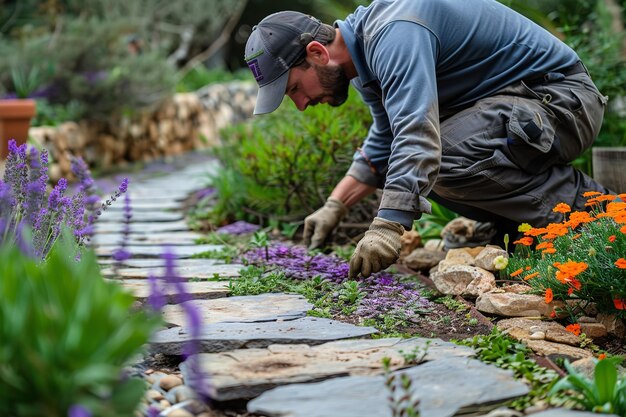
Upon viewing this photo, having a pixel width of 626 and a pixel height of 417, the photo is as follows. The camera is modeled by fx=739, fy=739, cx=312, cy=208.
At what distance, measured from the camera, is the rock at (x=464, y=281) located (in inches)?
106

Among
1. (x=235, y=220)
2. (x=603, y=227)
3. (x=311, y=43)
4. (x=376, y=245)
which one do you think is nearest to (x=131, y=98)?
(x=235, y=220)

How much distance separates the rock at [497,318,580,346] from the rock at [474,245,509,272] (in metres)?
0.47

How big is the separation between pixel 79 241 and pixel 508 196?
1694mm

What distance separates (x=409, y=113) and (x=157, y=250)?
1.63m

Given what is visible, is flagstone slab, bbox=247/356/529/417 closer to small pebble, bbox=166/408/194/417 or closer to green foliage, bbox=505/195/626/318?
small pebble, bbox=166/408/194/417

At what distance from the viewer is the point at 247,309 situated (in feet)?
8.29

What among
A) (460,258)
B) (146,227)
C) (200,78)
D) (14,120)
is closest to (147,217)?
(146,227)

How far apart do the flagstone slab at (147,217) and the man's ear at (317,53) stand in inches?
82.7

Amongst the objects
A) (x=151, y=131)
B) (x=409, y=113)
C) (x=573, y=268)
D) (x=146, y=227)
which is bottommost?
(x=151, y=131)

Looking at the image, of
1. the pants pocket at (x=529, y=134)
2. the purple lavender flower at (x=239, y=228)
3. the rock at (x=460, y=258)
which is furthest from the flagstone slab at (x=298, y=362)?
the purple lavender flower at (x=239, y=228)

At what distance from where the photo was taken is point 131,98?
24.2 ft

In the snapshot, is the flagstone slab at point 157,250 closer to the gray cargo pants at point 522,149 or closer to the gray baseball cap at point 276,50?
the gray baseball cap at point 276,50

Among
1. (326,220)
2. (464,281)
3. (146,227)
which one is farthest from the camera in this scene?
(146,227)

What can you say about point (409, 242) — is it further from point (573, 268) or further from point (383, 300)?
point (573, 268)
